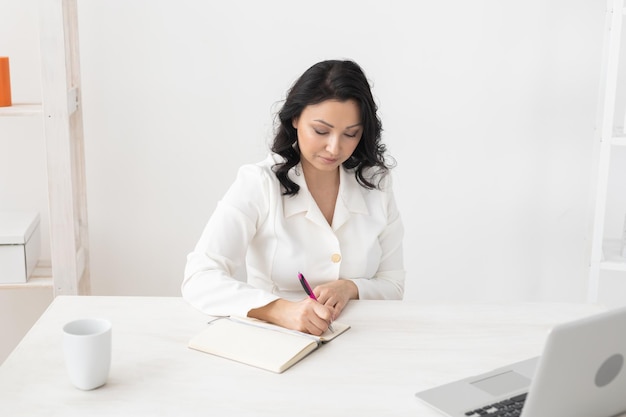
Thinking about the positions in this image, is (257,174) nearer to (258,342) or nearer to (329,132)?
(329,132)

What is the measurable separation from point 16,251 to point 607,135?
1.89 meters

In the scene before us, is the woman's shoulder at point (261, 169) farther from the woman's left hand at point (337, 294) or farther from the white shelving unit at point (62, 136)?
the white shelving unit at point (62, 136)

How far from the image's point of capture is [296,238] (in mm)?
1964

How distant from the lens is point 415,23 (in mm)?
2732

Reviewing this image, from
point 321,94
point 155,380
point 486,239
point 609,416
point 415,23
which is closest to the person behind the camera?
point 609,416


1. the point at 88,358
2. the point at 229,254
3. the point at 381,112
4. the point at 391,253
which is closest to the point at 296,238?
the point at 229,254

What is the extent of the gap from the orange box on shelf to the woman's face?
41.7 inches

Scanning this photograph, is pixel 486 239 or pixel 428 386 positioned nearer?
pixel 428 386

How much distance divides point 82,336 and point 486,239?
6.28ft

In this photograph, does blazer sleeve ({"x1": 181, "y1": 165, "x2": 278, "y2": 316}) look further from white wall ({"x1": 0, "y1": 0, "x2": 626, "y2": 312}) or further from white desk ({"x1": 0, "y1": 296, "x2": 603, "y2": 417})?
white wall ({"x1": 0, "y1": 0, "x2": 626, "y2": 312})

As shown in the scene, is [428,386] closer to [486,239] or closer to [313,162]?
[313,162]

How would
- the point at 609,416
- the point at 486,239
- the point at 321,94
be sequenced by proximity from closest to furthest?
the point at 609,416, the point at 321,94, the point at 486,239

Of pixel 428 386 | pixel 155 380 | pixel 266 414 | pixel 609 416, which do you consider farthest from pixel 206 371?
pixel 609 416

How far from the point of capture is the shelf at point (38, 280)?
2.46 m
